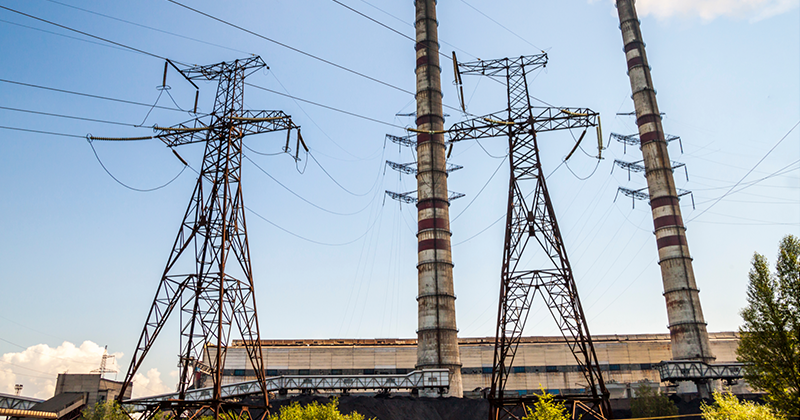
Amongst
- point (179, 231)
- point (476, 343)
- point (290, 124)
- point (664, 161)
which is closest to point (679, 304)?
point (664, 161)

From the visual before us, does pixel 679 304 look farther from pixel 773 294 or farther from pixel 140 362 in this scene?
pixel 140 362

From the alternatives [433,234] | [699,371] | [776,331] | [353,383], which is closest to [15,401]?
[353,383]

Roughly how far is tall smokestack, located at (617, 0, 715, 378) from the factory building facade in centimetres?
738

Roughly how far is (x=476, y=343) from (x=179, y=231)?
35.1 meters

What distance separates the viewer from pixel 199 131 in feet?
85.7

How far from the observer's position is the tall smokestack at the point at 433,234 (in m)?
40.1

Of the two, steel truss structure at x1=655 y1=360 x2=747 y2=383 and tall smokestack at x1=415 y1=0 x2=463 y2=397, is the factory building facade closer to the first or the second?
steel truss structure at x1=655 y1=360 x2=747 y2=383

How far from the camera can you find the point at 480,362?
164ft

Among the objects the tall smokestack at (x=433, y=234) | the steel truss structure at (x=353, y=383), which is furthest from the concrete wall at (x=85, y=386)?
the tall smokestack at (x=433, y=234)

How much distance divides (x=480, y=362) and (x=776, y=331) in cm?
2934

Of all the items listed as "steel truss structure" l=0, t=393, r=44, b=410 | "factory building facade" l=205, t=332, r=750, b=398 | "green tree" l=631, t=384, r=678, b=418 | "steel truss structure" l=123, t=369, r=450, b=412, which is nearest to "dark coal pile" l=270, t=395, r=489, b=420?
"steel truss structure" l=123, t=369, r=450, b=412

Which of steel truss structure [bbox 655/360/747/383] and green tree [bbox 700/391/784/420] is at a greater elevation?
steel truss structure [bbox 655/360/747/383]

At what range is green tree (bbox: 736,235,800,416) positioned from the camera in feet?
74.5

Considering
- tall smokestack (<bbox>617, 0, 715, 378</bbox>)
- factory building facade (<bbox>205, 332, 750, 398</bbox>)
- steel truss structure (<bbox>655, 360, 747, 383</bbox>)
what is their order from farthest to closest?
factory building facade (<bbox>205, 332, 750, 398</bbox>) → tall smokestack (<bbox>617, 0, 715, 378</bbox>) → steel truss structure (<bbox>655, 360, 747, 383</bbox>)
